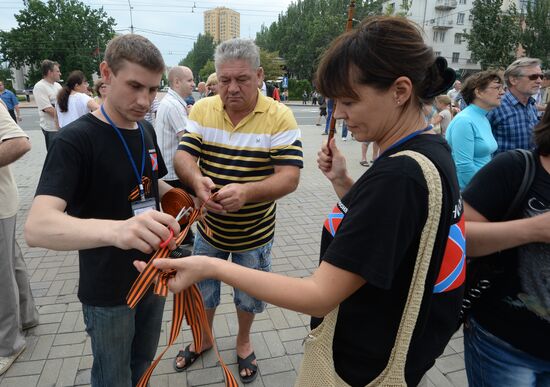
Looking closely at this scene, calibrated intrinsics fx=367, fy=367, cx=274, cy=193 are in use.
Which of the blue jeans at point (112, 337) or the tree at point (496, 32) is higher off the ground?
the tree at point (496, 32)

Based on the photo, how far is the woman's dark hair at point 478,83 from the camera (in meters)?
3.69

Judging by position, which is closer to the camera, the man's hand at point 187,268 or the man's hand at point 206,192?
the man's hand at point 187,268

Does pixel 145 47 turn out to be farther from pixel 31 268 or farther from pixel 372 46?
pixel 31 268

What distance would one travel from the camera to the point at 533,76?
3883 millimetres

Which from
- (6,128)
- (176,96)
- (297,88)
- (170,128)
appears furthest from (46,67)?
(297,88)

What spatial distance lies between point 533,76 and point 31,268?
19.7ft

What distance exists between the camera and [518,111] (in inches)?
153

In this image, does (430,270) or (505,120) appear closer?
(430,270)

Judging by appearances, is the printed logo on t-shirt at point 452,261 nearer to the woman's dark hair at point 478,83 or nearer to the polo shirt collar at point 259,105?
the polo shirt collar at point 259,105

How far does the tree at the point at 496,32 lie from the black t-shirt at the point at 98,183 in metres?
38.9

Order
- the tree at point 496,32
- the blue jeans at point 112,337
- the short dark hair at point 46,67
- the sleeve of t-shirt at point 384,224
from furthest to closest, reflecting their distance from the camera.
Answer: the tree at point 496,32
the short dark hair at point 46,67
the blue jeans at point 112,337
the sleeve of t-shirt at point 384,224

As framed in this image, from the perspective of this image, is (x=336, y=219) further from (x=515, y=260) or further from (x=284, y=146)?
(x=284, y=146)

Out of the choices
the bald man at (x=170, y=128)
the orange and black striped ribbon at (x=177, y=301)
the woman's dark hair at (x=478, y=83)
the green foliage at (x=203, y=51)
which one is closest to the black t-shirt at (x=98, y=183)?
the orange and black striped ribbon at (x=177, y=301)

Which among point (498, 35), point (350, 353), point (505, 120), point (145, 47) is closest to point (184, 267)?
point (350, 353)
